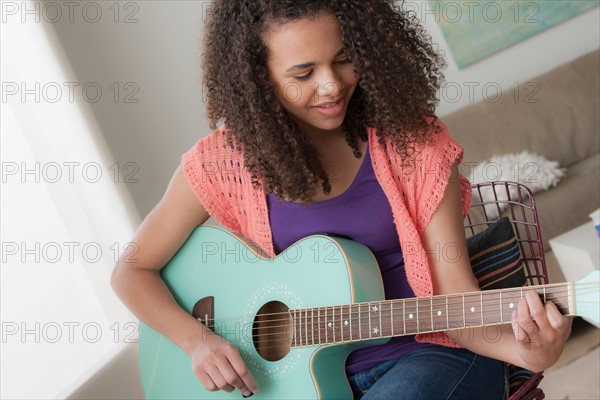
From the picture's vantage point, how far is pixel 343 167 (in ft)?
4.93

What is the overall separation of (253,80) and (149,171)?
141 centimetres

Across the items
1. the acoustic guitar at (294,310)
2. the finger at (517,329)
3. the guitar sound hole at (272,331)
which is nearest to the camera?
the finger at (517,329)

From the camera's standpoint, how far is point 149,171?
109 inches

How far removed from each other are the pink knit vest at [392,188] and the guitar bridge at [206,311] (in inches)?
6.2

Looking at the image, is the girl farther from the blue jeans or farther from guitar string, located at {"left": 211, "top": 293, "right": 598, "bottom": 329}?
guitar string, located at {"left": 211, "top": 293, "right": 598, "bottom": 329}

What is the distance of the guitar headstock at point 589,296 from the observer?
104 centimetres

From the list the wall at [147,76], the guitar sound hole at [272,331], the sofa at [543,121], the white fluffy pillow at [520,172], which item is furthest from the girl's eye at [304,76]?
the sofa at [543,121]

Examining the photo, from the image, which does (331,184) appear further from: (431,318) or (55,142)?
(55,142)

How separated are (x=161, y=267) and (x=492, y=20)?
2.57 metres

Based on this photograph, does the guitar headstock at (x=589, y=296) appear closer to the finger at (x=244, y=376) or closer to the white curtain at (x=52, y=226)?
the finger at (x=244, y=376)

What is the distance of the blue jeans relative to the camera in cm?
131

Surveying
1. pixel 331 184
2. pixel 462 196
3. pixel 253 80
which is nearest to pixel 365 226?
pixel 331 184

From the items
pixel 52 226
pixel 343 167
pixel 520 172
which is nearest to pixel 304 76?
pixel 343 167

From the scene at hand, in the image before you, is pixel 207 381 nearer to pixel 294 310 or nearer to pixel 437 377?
pixel 294 310
